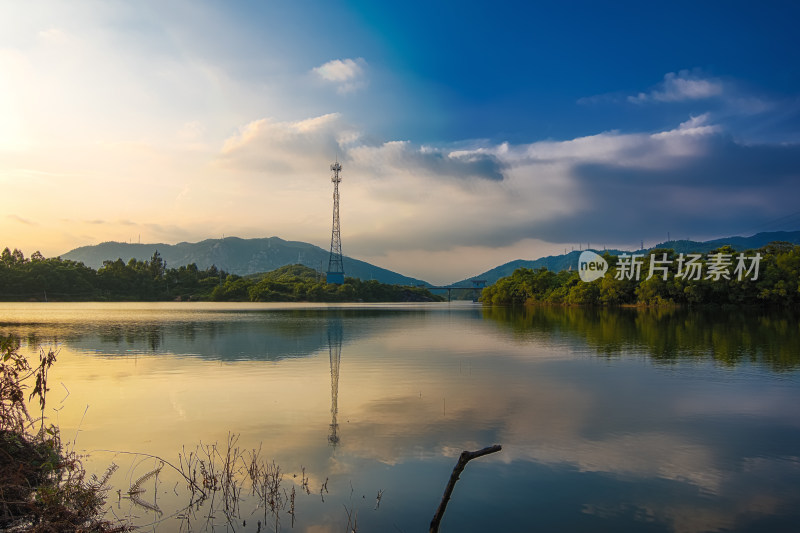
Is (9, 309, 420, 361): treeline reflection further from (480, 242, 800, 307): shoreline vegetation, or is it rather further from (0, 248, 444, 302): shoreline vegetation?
(0, 248, 444, 302): shoreline vegetation

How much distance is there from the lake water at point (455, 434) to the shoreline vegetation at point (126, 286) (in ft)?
495

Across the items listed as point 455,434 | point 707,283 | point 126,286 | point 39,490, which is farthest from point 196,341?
point 126,286

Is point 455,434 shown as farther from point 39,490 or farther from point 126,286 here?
point 126,286

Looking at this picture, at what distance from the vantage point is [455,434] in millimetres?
13852

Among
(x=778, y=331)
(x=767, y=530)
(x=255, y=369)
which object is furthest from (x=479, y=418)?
(x=778, y=331)

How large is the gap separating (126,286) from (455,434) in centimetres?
19165

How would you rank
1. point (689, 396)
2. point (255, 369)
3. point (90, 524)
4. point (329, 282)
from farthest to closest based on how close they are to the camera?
point (329, 282), point (255, 369), point (689, 396), point (90, 524)

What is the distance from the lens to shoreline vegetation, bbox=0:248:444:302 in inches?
5920

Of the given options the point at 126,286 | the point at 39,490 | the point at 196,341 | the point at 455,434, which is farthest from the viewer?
the point at 126,286

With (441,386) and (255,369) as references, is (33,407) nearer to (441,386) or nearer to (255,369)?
(255,369)

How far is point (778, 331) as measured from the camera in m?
46.6

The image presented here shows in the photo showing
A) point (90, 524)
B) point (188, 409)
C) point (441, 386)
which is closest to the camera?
point (90, 524)

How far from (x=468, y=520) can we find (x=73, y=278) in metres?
188

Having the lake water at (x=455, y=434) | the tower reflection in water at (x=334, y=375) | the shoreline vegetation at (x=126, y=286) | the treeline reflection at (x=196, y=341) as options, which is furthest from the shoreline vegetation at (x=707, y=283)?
the shoreline vegetation at (x=126, y=286)
